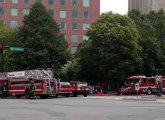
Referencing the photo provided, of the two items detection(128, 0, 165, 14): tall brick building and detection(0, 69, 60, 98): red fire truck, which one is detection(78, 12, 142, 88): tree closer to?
detection(0, 69, 60, 98): red fire truck

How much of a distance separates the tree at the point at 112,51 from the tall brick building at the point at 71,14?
51.5 metres

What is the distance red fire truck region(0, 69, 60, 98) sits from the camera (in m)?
50.2

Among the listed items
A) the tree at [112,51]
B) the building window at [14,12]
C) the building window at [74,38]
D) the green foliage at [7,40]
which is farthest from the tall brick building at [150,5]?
the tree at [112,51]

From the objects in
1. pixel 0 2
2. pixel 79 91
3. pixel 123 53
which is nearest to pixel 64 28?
pixel 0 2

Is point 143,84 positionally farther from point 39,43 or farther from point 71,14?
point 71,14

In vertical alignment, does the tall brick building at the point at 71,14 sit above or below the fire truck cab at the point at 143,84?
above

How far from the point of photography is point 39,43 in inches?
2894

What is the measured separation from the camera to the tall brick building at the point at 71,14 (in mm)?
123938

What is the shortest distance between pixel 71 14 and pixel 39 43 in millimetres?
55367

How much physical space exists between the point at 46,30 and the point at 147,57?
15.7 metres

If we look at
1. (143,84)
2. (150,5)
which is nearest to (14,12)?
(150,5)

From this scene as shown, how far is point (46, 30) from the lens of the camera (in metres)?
74.3

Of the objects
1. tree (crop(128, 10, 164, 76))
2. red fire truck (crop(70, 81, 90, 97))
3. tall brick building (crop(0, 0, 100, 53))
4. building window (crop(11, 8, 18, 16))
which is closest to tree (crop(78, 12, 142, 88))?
tree (crop(128, 10, 164, 76))

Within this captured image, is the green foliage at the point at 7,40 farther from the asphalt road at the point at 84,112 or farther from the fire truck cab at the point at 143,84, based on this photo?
the asphalt road at the point at 84,112
